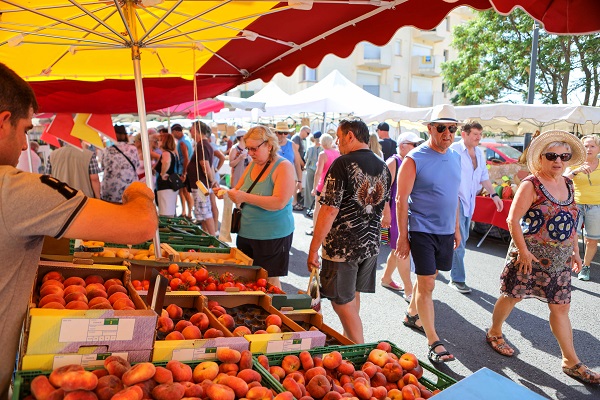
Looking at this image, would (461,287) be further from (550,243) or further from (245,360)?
(245,360)

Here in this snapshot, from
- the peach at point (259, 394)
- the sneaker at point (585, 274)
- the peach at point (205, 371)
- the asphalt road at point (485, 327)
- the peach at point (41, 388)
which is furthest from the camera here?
the sneaker at point (585, 274)

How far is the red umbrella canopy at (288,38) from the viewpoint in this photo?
2.37 m

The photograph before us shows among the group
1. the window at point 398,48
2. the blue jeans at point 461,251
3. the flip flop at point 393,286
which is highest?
the window at point 398,48

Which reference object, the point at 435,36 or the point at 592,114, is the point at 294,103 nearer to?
the point at 592,114

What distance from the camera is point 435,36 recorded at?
39.5 m

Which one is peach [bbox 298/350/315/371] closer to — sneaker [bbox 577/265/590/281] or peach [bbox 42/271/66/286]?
peach [bbox 42/271/66/286]

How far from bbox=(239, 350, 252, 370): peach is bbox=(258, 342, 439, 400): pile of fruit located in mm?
76

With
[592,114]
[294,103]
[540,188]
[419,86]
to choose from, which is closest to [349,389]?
[540,188]

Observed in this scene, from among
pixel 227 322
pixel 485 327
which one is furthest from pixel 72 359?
pixel 485 327

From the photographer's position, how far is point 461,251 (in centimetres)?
599

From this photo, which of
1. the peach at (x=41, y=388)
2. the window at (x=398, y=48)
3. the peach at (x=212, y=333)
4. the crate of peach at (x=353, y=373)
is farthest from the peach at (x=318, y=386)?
the window at (x=398, y=48)

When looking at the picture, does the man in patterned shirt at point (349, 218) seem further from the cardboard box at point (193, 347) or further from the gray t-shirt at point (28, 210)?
the gray t-shirt at point (28, 210)

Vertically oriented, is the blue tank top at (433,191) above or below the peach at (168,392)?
above

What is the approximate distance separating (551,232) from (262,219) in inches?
93.6
